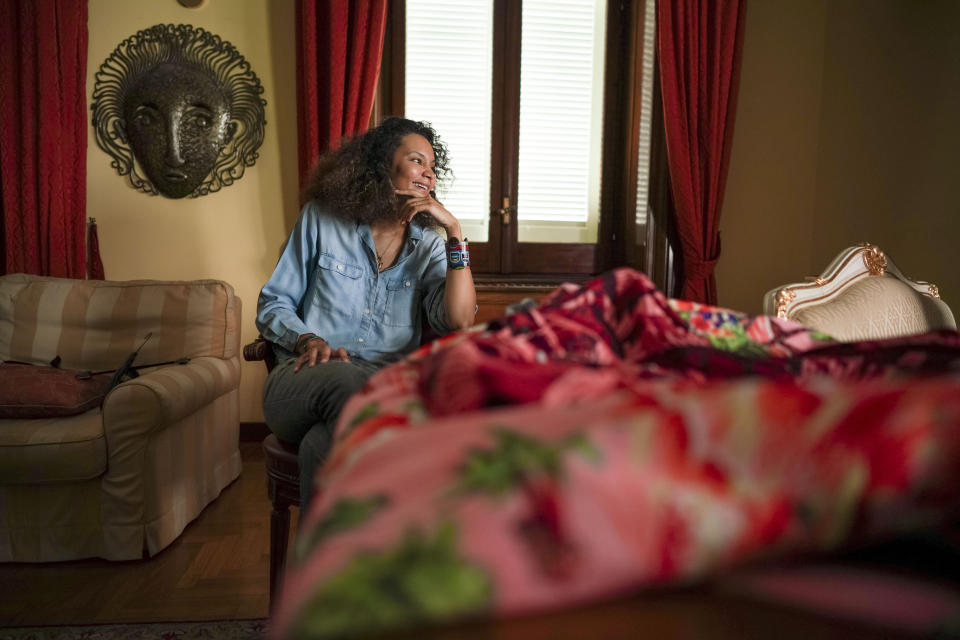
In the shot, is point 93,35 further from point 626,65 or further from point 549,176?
point 626,65

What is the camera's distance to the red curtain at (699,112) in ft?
9.43

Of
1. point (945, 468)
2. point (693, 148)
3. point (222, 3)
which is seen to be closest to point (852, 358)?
point (945, 468)

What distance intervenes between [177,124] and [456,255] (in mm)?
1882

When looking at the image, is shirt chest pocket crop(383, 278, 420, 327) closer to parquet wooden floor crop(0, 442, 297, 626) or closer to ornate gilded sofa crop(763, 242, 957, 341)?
parquet wooden floor crop(0, 442, 297, 626)

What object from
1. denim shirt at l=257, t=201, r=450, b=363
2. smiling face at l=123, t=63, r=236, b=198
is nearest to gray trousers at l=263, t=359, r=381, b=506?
denim shirt at l=257, t=201, r=450, b=363

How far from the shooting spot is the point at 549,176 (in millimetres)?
3148

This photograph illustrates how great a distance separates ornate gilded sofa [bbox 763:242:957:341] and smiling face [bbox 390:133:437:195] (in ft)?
3.57

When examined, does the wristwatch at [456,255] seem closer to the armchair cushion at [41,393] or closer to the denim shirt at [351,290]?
the denim shirt at [351,290]

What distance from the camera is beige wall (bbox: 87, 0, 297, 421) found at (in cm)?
294

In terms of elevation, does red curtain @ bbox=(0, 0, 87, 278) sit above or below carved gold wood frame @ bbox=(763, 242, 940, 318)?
above

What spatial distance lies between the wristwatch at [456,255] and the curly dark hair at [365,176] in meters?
0.16

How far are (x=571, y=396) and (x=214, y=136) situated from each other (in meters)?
2.83

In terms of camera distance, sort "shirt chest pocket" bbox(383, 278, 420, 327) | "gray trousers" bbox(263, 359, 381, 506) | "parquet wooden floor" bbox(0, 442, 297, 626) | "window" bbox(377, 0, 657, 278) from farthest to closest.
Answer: "window" bbox(377, 0, 657, 278)
"shirt chest pocket" bbox(383, 278, 420, 327)
"parquet wooden floor" bbox(0, 442, 297, 626)
"gray trousers" bbox(263, 359, 381, 506)

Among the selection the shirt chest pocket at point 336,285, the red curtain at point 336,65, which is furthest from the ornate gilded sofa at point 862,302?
the red curtain at point 336,65
